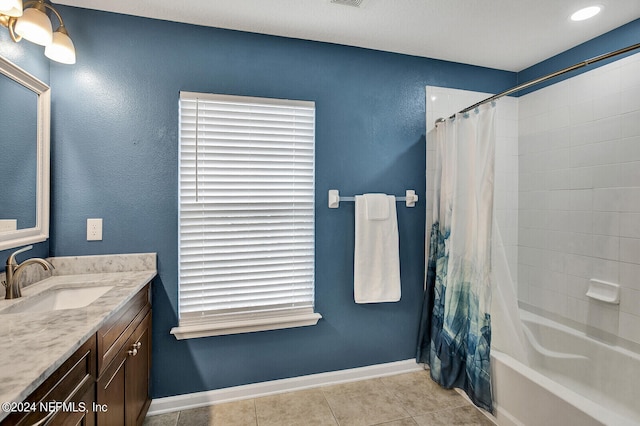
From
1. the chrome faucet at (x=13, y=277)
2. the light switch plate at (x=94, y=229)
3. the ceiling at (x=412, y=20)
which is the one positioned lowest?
the chrome faucet at (x=13, y=277)

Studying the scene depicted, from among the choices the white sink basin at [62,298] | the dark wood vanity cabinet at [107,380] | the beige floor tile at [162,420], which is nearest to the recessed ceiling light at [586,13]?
the dark wood vanity cabinet at [107,380]

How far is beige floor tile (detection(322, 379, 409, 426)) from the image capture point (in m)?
1.85

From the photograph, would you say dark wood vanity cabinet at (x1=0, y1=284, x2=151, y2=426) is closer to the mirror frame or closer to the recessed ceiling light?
the mirror frame

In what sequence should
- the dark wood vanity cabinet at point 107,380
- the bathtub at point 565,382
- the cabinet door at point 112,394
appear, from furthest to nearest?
1. the bathtub at point 565,382
2. the cabinet door at point 112,394
3. the dark wood vanity cabinet at point 107,380

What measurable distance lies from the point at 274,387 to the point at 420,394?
998 mm

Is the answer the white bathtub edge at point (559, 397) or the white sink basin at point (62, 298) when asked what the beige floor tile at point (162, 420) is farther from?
the white bathtub edge at point (559, 397)

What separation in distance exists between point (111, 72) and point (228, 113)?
691 mm

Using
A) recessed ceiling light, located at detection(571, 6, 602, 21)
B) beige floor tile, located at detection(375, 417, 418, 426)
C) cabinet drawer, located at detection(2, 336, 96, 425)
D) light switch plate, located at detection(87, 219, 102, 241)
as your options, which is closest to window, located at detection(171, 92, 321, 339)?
light switch plate, located at detection(87, 219, 102, 241)

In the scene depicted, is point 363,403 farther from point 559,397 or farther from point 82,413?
point 82,413

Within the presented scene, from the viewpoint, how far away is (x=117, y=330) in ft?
4.30

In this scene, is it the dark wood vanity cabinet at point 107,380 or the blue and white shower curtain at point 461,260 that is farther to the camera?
the blue and white shower curtain at point 461,260

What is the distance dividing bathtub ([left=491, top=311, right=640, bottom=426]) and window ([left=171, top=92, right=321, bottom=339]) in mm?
1206

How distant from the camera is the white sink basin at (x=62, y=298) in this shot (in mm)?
1370

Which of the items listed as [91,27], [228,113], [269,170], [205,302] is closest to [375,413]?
[205,302]
